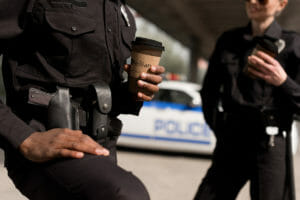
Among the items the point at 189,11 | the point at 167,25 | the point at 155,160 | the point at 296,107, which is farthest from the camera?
the point at 167,25

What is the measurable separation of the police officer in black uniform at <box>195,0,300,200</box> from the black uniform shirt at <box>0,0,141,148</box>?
0.97 m

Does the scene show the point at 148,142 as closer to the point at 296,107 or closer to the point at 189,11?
the point at 296,107

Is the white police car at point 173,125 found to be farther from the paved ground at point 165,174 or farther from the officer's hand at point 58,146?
the officer's hand at point 58,146

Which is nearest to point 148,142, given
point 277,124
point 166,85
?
point 166,85

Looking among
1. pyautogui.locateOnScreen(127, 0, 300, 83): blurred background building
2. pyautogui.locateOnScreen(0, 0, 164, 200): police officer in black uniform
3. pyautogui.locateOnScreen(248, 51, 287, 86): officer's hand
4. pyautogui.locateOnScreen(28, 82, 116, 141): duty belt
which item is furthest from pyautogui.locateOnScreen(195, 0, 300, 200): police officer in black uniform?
pyautogui.locateOnScreen(127, 0, 300, 83): blurred background building

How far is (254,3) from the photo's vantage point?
7.06 feet

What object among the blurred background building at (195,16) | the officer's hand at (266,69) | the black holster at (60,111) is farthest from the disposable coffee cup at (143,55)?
the blurred background building at (195,16)

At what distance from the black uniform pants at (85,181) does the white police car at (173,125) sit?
5358mm

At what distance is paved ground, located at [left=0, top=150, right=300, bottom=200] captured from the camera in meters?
4.27

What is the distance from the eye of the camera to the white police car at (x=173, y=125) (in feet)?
20.9

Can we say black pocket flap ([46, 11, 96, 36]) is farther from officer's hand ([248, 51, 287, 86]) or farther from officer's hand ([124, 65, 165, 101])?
officer's hand ([248, 51, 287, 86])

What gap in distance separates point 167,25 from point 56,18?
18.9 meters

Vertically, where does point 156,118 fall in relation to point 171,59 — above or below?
above

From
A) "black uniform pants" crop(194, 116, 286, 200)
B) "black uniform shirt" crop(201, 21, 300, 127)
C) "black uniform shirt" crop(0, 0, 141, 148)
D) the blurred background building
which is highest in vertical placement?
"black uniform shirt" crop(0, 0, 141, 148)
